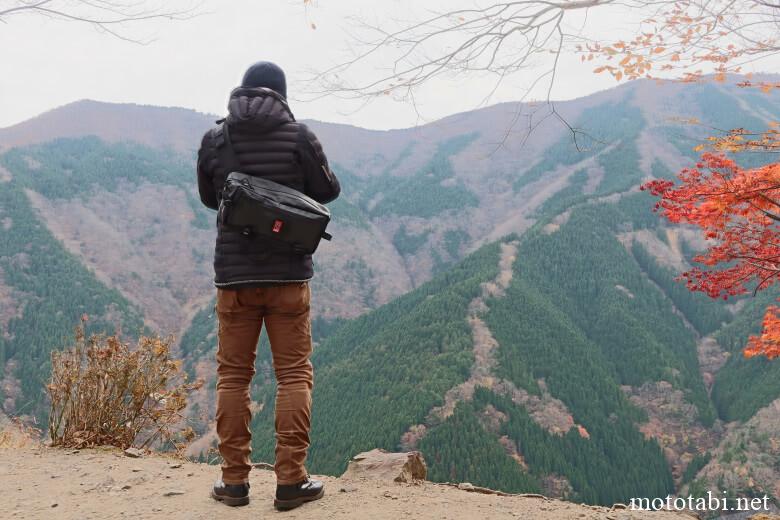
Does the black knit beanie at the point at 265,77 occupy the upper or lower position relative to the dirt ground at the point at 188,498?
upper

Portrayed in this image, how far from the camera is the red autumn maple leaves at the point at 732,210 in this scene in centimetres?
536

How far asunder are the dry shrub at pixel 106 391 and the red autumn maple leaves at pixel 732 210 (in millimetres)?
6001

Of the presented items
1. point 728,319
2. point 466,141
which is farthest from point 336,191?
point 466,141

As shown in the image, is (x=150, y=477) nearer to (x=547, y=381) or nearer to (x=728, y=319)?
(x=547, y=381)

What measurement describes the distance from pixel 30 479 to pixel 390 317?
4238 cm

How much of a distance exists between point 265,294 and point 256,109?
0.95 meters

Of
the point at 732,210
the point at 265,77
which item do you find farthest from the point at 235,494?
the point at 732,210

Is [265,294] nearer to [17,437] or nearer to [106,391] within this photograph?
[106,391]

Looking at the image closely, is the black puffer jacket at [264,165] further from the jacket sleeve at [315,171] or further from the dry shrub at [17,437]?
the dry shrub at [17,437]

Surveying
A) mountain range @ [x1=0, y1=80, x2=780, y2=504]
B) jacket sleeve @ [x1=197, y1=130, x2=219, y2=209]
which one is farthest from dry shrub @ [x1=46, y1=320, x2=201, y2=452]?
mountain range @ [x1=0, y1=80, x2=780, y2=504]

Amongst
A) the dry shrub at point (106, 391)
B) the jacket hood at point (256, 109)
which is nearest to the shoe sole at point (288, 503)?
the jacket hood at point (256, 109)

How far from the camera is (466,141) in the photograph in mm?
88750

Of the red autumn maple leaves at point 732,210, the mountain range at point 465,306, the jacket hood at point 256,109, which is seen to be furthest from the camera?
the mountain range at point 465,306

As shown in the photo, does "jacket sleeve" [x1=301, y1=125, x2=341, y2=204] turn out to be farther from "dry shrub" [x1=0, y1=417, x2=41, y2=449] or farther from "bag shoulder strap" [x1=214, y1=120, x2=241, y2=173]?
"dry shrub" [x1=0, y1=417, x2=41, y2=449]
